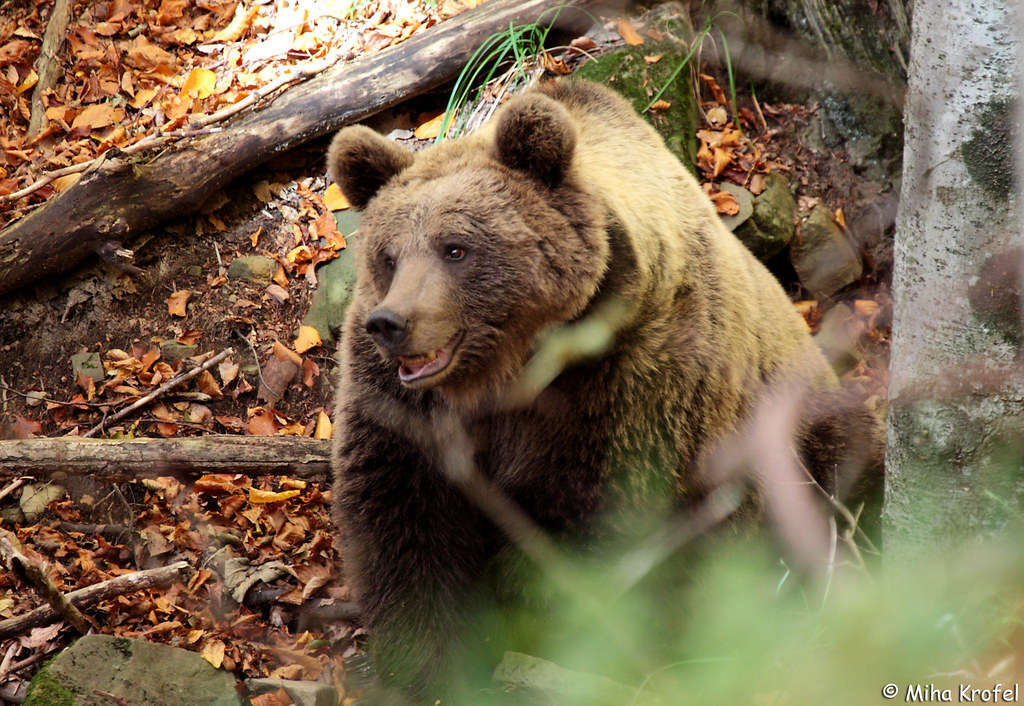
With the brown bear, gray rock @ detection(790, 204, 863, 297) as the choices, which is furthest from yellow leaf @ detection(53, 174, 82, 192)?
gray rock @ detection(790, 204, 863, 297)

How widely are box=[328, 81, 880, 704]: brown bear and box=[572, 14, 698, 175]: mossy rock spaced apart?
4.94 ft

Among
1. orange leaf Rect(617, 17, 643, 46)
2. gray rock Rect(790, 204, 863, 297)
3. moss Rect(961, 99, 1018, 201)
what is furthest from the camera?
gray rock Rect(790, 204, 863, 297)

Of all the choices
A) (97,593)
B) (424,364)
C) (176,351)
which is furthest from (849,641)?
(176,351)

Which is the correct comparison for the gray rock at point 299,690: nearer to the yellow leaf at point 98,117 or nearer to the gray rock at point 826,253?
the gray rock at point 826,253

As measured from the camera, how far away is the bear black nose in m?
2.82

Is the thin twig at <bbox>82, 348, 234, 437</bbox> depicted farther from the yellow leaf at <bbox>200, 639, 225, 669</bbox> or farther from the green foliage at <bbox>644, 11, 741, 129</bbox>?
the green foliage at <bbox>644, 11, 741, 129</bbox>

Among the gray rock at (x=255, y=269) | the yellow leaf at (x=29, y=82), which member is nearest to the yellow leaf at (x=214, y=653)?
the gray rock at (x=255, y=269)

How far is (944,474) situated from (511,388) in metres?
1.58

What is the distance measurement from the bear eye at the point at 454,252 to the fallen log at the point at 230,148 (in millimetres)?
2787

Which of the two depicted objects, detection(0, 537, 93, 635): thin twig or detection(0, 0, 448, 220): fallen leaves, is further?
detection(0, 0, 448, 220): fallen leaves

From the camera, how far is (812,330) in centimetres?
573

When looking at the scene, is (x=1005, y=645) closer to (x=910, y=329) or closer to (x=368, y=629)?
(x=910, y=329)

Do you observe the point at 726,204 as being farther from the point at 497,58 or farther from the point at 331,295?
the point at 331,295

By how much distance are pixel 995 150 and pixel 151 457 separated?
3.55m
